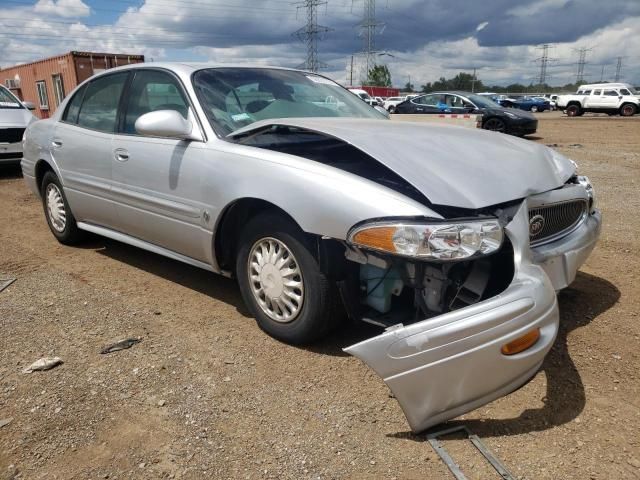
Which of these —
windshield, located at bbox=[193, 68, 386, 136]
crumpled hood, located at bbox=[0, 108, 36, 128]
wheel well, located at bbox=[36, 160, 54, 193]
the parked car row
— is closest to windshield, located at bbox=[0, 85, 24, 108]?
crumpled hood, located at bbox=[0, 108, 36, 128]

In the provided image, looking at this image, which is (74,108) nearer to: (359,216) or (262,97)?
(262,97)

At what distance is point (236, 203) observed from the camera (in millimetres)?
2971

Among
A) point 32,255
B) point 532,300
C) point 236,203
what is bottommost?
point 32,255

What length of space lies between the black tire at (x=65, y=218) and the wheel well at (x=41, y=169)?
6cm

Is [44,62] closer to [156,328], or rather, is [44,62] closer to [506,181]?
[156,328]

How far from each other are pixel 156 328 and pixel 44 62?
2134 centimetres

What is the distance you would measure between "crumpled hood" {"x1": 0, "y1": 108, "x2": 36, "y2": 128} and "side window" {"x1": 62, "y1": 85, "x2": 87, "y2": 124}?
5288 mm

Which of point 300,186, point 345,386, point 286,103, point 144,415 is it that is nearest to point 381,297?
point 345,386

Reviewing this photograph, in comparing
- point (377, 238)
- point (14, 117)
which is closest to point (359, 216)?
point (377, 238)

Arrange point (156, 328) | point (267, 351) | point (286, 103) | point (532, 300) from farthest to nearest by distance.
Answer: point (286, 103) < point (156, 328) < point (267, 351) < point (532, 300)

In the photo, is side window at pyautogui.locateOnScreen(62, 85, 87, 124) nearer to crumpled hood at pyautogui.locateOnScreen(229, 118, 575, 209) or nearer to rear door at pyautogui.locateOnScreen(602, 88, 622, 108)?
crumpled hood at pyautogui.locateOnScreen(229, 118, 575, 209)

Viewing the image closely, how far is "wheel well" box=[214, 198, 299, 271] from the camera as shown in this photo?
115 inches

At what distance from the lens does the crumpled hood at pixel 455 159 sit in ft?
7.81

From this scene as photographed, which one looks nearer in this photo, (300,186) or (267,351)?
(300,186)
